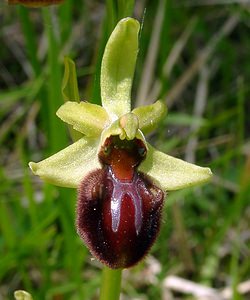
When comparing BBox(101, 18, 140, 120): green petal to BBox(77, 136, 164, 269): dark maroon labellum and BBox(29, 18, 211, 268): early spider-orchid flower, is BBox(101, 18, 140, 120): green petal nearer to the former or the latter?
BBox(29, 18, 211, 268): early spider-orchid flower

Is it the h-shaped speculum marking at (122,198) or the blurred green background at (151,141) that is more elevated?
the h-shaped speculum marking at (122,198)

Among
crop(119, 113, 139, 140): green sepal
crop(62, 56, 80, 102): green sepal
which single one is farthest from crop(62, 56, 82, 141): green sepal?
crop(119, 113, 139, 140): green sepal

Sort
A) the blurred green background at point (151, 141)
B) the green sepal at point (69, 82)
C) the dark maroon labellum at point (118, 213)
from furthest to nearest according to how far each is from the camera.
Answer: the blurred green background at point (151, 141) < the green sepal at point (69, 82) < the dark maroon labellum at point (118, 213)

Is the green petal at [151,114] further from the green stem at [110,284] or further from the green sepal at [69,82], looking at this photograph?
the green stem at [110,284]

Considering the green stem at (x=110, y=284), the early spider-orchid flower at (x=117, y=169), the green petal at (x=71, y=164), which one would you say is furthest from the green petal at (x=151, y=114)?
the green stem at (x=110, y=284)

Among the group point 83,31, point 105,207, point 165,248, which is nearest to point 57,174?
point 105,207

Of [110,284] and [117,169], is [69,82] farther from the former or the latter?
[110,284]

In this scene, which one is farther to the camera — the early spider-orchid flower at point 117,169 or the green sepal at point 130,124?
the green sepal at point 130,124
